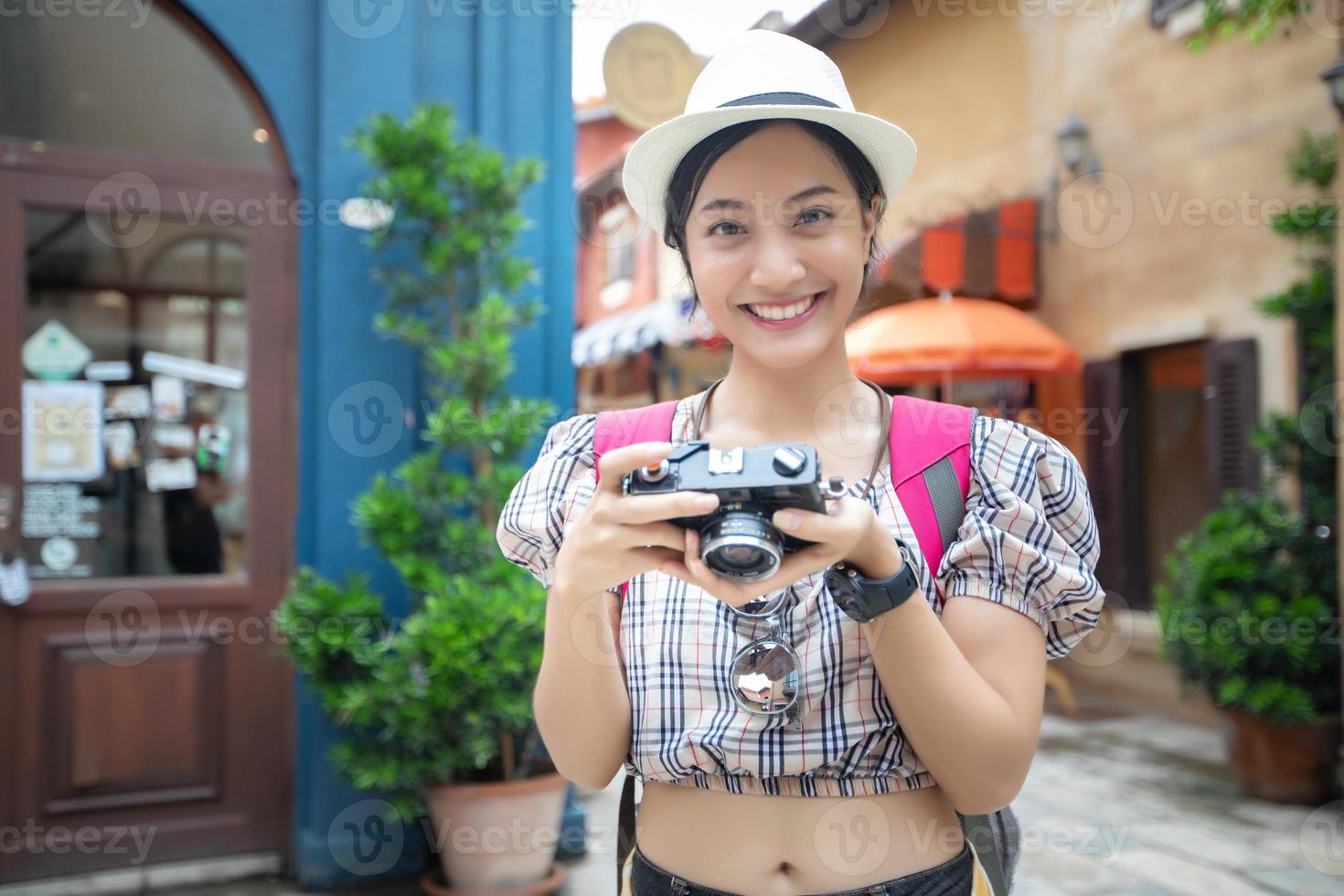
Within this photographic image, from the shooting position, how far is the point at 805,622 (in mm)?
1267

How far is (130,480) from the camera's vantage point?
4129mm

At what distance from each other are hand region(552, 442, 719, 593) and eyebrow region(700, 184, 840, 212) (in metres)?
0.38

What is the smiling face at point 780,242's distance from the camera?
130 cm

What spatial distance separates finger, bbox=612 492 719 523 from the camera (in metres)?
1.03

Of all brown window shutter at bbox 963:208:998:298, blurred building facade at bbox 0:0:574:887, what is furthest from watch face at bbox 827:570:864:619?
brown window shutter at bbox 963:208:998:298

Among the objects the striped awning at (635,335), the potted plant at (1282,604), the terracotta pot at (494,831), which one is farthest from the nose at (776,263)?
the striped awning at (635,335)

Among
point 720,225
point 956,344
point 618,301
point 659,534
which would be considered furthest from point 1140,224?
point 618,301

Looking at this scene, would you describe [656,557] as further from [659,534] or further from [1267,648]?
[1267,648]

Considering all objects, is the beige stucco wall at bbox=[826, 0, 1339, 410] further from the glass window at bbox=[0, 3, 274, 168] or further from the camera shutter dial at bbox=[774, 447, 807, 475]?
the camera shutter dial at bbox=[774, 447, 807, 475]

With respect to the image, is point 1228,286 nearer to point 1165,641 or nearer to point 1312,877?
point 1165,641

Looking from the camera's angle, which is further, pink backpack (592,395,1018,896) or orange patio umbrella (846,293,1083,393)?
orange patio umbrella (846,293,1083,393)

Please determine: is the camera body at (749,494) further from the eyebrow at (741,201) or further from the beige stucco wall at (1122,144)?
the beige stucco wall at (1122,144)

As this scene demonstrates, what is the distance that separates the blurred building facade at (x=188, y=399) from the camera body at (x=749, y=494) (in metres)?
3.25

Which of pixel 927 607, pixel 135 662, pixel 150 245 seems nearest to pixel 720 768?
pixel 927 607
